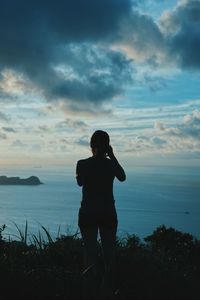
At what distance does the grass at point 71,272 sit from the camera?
4.80 meters

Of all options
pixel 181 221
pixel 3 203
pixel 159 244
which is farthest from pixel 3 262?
pixel 3 203

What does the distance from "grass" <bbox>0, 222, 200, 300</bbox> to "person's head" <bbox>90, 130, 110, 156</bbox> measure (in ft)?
4.32

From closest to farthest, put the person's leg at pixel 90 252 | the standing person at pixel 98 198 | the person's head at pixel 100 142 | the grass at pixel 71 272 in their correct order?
the grass at pixel 71 272 < the person's leg at pixel 90 252 < the standing person at pixel 98 198 < the person's head at pixel 100 142

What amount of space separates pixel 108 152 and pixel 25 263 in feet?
5.86

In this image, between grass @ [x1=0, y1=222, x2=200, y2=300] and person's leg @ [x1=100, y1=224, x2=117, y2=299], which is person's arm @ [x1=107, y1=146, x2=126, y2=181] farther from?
grass @ [x1=0, y1=222, x2=200, y2=300]

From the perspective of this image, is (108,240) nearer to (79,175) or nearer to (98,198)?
(98,198)

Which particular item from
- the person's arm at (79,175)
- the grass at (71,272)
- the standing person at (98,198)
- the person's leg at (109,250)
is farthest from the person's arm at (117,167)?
the grass at (71,272)

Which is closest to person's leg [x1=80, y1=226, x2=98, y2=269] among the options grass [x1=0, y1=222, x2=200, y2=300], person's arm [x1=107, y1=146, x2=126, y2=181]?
grass [x1=0, y1=222, x2=200, y2=300]

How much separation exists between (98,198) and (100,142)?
61 cm

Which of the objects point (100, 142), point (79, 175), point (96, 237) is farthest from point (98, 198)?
point (100, 142)

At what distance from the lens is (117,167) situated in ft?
17.4

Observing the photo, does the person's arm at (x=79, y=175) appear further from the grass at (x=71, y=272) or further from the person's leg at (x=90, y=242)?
the grass at (x=71, y=272)

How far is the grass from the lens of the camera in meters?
4.80

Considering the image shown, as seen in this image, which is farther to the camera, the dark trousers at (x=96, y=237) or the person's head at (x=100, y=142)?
the person's head at (x=100, y=142)
